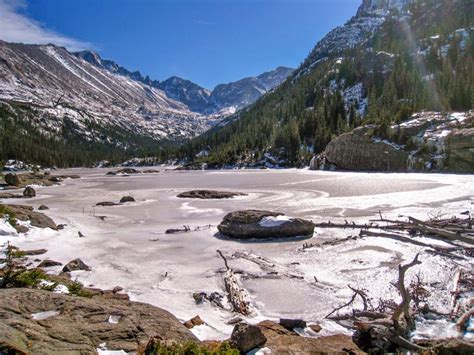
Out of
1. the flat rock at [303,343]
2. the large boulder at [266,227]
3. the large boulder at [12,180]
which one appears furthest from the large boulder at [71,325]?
the large boulder at [12,180]

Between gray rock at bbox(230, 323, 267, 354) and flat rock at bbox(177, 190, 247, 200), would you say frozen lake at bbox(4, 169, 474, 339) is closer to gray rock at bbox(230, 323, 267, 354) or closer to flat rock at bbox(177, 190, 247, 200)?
gray rock at bbox(230, 323, 267, 354)

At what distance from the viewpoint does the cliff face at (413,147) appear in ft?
212

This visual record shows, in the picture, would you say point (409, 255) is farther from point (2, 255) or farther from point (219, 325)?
point (2, 255)

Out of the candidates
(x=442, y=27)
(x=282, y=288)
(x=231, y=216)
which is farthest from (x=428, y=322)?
(x=442, y=27)

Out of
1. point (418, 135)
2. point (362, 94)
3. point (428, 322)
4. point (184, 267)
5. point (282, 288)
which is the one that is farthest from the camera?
point (362, 94)

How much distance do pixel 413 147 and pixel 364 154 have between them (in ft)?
40.0

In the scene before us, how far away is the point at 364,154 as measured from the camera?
3374 inches

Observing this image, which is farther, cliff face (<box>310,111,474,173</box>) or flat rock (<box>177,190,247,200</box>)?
cliff face (<box>310,111,474,173</box>)

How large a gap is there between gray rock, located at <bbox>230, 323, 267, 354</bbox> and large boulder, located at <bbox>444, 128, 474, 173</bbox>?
6807 centimetres

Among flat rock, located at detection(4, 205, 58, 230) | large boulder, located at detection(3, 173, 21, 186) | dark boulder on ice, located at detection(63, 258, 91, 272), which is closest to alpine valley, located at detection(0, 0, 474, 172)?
flat rock, located at detection(4, 205, 58, 230)

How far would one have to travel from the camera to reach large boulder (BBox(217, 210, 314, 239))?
19422mm

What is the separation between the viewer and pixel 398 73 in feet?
450

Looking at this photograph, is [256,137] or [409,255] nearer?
[409,255]

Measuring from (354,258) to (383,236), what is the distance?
4038 mm
